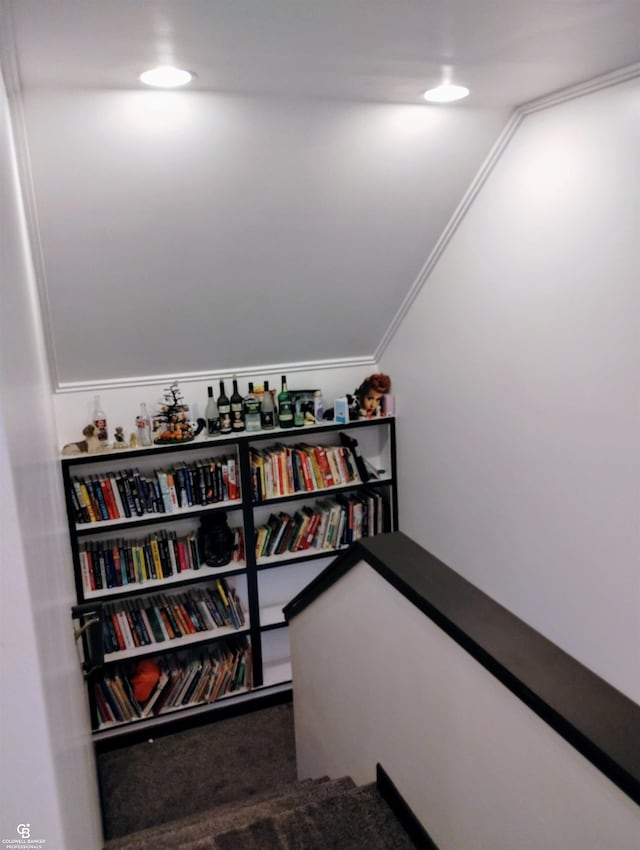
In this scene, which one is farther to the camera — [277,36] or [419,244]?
[419,244]

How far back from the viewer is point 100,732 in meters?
3.10

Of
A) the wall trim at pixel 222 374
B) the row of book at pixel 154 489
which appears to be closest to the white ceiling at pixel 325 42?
the wall trim at pixel 222 374

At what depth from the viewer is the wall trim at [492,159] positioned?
187 centimetres

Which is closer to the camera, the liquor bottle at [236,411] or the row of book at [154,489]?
the row of book at [154,489]

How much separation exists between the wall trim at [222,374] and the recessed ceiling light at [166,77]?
1585 mm

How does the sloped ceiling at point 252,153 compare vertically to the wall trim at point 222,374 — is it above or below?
above

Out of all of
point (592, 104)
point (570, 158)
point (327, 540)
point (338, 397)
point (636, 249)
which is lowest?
point (327, 540)

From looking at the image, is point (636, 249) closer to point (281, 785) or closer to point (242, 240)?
point (242, 240)

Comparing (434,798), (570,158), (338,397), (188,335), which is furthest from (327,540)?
(570,158)

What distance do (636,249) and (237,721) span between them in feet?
9.73

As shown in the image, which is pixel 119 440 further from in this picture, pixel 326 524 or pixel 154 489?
pixel 326 524

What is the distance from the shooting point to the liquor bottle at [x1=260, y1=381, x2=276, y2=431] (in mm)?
3221

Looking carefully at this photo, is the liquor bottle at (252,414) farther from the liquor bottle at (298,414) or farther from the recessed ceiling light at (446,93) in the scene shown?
the recessed ceiling light at (446,93)

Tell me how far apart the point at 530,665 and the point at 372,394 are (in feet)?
7.66
